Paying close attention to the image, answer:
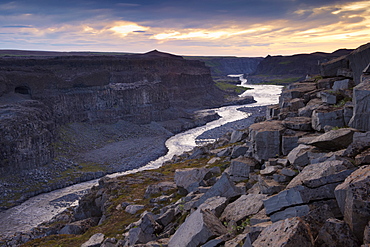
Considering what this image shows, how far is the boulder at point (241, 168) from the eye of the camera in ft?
60.1

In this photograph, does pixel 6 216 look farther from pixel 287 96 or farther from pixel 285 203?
pixel 285 203

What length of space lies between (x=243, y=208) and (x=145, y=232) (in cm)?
556

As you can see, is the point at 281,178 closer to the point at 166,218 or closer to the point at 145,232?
the point at 166,218

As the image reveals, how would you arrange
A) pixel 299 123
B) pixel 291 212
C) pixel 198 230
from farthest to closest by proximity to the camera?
pixel 299 123
pixel 198 230
pixel 291 212

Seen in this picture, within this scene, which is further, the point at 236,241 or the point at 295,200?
the point at 295,200

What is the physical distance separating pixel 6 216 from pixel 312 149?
138ft

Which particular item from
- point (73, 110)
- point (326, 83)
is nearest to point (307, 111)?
point (326, 83)

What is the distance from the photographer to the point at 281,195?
10562 millimetres

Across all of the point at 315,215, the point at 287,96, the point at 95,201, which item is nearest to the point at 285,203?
the point at 315,215

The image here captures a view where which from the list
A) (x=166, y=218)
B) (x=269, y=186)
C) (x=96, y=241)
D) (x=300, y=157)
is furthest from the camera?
(x=96, y=241)

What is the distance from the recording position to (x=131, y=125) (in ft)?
305

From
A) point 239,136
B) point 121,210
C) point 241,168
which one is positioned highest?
point 241,168

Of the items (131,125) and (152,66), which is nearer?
(131,125)

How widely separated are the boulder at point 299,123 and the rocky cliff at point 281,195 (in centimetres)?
6
